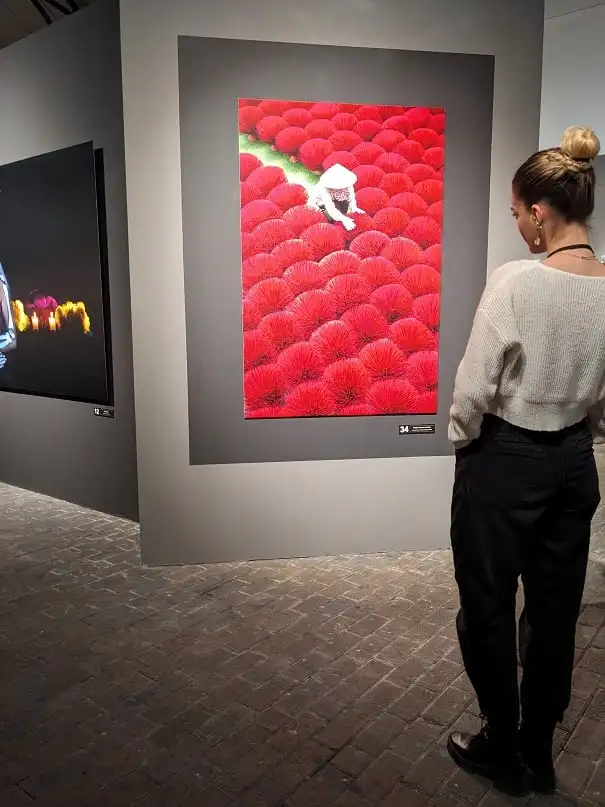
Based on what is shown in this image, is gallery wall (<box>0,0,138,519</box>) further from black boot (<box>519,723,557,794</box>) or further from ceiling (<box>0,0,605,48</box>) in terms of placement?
black boot (<box>519,723,557,794</box>)

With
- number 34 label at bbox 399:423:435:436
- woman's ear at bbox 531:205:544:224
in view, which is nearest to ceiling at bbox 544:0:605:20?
number 34 label at bbox 399:423:435:436

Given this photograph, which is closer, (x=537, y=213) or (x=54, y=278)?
(x=537, y=213)

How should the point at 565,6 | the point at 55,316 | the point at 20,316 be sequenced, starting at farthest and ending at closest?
1. the point at 20,316
2. the point at 55,316
3. the point at 565,6

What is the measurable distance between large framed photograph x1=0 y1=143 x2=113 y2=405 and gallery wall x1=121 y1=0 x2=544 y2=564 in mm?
1112

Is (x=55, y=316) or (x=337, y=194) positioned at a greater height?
(x=337, y=194)

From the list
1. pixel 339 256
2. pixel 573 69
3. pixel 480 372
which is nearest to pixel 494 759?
pixel 480 372

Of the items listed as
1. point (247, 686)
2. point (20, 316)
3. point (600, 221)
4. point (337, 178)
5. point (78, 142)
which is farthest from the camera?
point (600, 221)

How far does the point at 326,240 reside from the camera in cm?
408

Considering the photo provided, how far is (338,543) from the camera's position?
14.6 ft

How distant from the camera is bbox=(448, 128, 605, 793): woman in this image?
1.93 meters

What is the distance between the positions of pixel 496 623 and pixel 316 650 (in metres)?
1.30

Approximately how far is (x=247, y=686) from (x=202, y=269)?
7.79 feet

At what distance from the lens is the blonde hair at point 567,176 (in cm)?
191

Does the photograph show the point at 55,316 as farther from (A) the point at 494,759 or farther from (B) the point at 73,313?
(A) the point at 494,759
